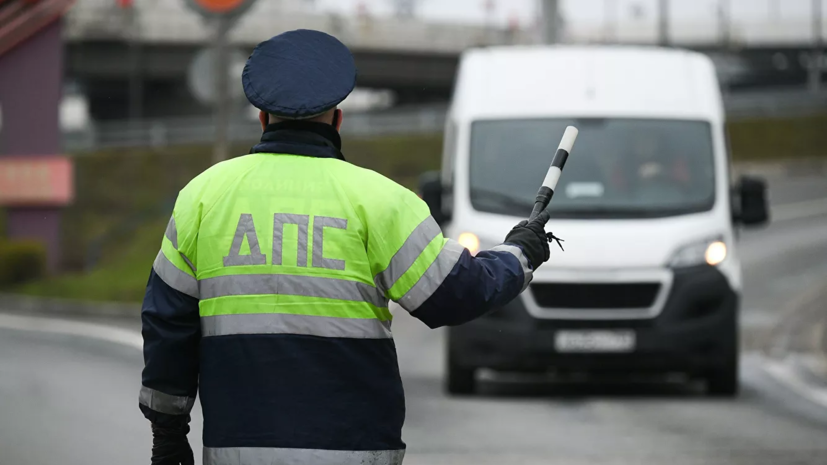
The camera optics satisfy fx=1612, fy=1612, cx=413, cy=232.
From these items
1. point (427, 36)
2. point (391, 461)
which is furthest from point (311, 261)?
point (427, 36)

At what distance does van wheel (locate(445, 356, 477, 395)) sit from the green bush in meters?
16.5

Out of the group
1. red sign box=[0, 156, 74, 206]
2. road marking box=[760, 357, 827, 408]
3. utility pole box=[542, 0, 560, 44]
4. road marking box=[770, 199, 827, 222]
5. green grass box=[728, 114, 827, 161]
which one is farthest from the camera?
green grass box=[728, 114, 827, 161]

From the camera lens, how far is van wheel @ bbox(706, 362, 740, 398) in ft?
38.8

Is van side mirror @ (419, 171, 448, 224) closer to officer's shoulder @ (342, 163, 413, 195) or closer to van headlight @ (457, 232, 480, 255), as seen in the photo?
van headlight @ (457, 232, 480, 255)

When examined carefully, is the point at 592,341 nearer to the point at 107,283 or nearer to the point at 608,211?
the point at 608,211

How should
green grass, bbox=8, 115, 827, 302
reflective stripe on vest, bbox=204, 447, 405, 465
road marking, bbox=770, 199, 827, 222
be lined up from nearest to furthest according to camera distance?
reflective stripe on vest, bbox=204, 447, 405, 465, green grass, bbox=8, 115, 827, 302, road marking, bbox=770, 199, 827, 222

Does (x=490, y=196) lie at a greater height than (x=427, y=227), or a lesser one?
lesser

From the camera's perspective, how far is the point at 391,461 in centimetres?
373

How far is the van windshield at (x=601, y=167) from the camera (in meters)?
11.7

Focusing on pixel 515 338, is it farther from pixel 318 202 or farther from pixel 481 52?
pixel 318 202

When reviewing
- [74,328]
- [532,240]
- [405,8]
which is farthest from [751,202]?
[405,8]

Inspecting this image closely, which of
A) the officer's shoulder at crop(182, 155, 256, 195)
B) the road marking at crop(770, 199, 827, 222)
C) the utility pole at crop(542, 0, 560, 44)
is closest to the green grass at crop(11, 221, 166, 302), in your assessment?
the utility pole at crop(542, 0, 560, 44)

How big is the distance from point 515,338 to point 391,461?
791cm

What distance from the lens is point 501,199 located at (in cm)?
1177
